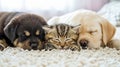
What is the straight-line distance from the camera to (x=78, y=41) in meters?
1.65

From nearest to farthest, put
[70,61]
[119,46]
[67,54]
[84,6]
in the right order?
[70,61] → [67,54] → [119,46] → [84,6]

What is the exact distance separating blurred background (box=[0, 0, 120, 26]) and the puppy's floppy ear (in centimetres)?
184

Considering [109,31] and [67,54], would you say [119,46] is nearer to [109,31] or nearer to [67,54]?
[109,31]

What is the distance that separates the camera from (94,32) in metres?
1.70

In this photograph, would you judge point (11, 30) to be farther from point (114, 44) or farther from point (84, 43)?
point (114, 44)

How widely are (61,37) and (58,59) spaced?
31 cm

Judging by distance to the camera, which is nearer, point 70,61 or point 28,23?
point 70,61

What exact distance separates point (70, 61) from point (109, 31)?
0.59m

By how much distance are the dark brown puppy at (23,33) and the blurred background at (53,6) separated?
1.76 metres

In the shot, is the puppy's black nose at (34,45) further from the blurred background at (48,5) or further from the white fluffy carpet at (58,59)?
the blurred background at (48,5)

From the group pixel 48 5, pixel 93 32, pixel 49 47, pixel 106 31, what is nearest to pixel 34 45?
pixel 49 47

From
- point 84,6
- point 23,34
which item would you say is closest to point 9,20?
point 23,34

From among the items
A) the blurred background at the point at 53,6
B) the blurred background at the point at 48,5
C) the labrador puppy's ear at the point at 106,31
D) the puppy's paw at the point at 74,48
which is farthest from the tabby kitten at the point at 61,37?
the blurred background at the point at 48,5

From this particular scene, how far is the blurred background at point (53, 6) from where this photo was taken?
3.52 m
